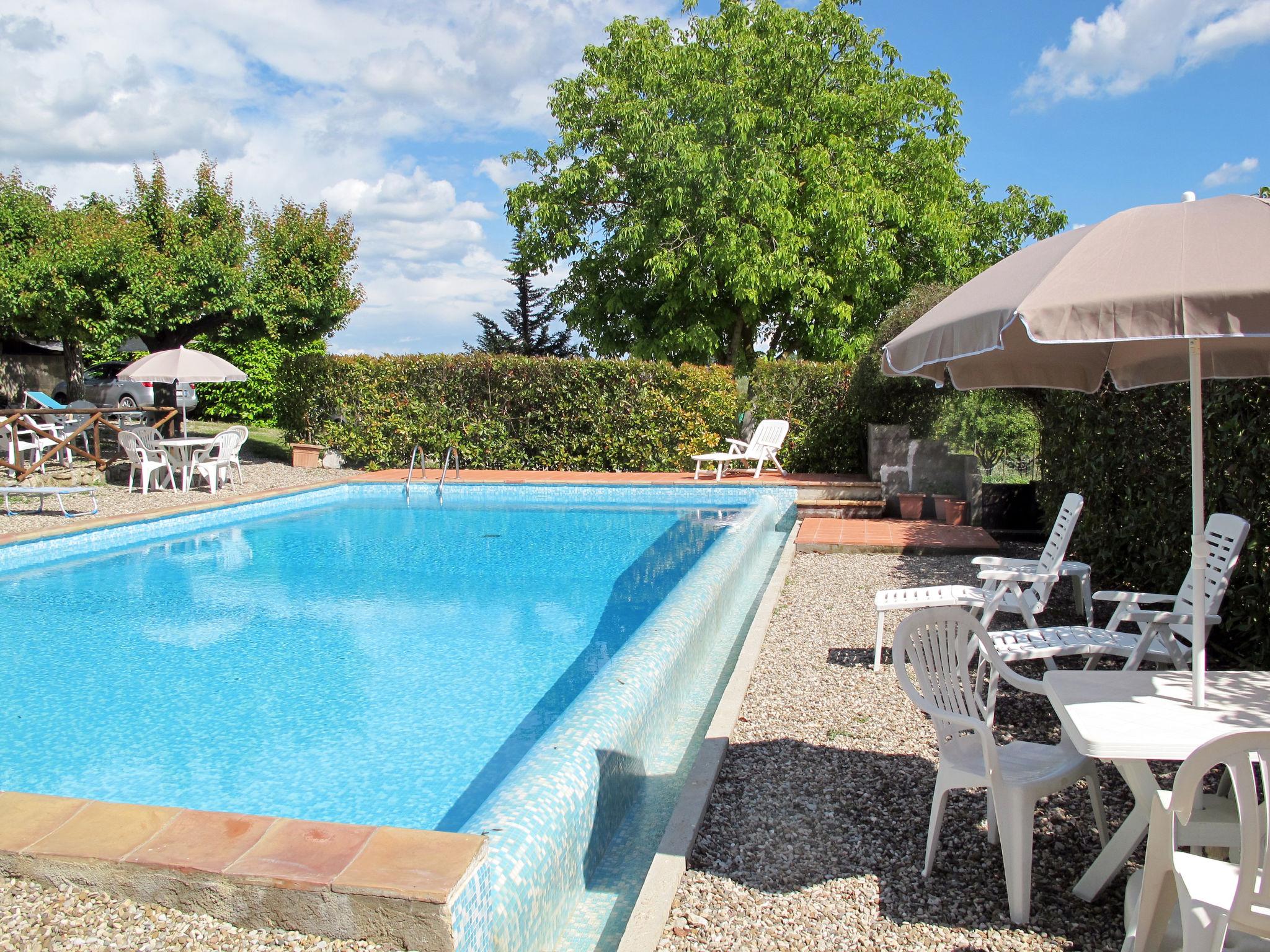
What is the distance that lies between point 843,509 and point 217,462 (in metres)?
9.11

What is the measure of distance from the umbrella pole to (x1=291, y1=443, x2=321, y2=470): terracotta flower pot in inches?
600

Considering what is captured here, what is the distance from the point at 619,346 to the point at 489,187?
586 cm

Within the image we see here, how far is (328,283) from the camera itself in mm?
16875

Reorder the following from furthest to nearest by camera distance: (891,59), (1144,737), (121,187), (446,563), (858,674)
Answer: (891,59) < (121,187) < (446,563) < (858,674) < (1144,737)

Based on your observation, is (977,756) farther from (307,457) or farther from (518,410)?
(307,457)

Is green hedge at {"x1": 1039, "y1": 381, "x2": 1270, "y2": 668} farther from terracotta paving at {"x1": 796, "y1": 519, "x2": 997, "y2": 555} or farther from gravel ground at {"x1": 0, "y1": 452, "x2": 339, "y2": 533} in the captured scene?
gravel ground at {"x1": 0, "y1": 452, "x2": 339, "y2": 533}

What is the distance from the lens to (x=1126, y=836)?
2.67m

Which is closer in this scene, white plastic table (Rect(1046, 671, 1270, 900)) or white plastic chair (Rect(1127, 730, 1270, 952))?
white plastic chair (Rect(1127, 730, 1270, 952))

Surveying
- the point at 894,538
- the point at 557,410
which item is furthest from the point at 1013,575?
the point at 557,410

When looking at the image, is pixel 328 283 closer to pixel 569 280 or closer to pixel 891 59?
pixel 569 280

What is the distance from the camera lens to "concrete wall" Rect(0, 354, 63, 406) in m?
22.5

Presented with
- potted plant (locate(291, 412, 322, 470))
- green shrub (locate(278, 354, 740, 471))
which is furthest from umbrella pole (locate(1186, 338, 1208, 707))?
potted plant (locate(291, 412, 322, 470))

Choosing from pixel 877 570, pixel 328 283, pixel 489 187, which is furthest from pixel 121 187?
→ pixel 877 570

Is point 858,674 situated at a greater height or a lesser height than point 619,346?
lesser
